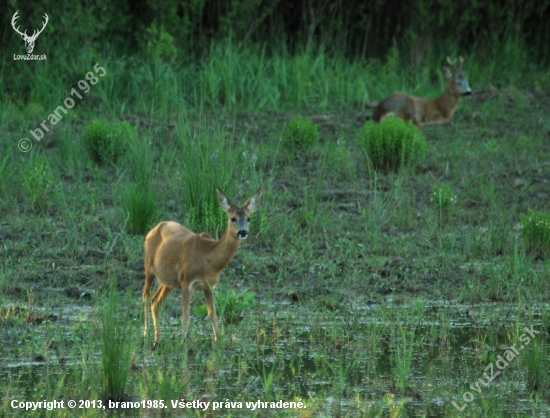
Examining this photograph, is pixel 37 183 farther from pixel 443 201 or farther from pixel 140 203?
pixel 443 201

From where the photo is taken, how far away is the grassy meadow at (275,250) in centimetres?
656

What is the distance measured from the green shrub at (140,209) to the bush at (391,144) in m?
3.50

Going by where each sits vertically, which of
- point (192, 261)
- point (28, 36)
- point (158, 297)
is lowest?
point (158, 297)

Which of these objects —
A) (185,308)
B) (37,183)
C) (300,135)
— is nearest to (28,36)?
(300,135)

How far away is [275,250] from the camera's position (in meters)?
10.1

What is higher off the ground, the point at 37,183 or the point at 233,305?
the point at 37,183

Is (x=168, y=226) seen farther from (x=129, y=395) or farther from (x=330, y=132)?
(x=330, y=132)

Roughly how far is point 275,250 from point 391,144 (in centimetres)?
352

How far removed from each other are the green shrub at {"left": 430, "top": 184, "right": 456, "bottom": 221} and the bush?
1.46 meters

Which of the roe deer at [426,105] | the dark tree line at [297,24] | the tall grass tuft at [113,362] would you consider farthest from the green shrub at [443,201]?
the dark tree line at [297,24]

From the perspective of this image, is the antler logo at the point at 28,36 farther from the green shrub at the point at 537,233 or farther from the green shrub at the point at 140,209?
the green shrub at the point at 537,233

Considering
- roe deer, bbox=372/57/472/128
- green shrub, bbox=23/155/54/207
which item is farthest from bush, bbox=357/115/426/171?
green shrub, bbox=23/155/54/207

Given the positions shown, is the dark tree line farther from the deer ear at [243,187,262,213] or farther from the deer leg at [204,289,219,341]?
the deer leg at [204,289,219,341]

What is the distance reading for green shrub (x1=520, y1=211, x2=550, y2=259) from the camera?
10.1 meters
